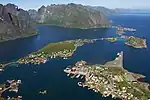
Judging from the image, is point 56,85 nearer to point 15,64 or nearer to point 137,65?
point 15,64

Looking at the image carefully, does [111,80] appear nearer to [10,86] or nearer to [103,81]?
[103,81]

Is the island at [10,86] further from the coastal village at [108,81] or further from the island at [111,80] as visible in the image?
the island at [111,80]

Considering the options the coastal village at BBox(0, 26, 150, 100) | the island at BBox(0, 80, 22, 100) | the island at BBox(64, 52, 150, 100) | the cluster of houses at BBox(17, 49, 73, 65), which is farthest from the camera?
the cluster of houses at BBox(17, 49, 73, 65)

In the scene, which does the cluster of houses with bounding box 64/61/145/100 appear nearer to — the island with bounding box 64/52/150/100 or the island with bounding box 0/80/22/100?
the island with bounding box 64/52/150/100

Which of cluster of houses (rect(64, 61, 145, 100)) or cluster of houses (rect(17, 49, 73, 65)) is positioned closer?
cluster of houses (rect(64, 61, 145, 100))

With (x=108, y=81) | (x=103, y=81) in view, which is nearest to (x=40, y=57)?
(x=103, y=81)

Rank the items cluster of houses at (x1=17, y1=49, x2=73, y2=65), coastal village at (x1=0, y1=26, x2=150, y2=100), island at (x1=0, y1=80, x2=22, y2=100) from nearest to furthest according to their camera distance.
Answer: coastal village at (x1=0, y1=26, x2=150, y2=100), island at (x1=0, y1=80, x2=22, y2=100), cluster of houses at (x1=17, y1=49, x2=73, y2=65)

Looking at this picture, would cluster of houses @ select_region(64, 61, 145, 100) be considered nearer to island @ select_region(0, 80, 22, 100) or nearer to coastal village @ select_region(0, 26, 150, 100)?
coastal village @ select_region(0, 26, 150, 100)

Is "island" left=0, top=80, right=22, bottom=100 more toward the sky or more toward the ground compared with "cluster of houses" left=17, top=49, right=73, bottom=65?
more toward the sky

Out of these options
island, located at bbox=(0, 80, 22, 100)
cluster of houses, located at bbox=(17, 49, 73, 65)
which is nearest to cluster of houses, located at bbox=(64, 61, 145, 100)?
cluster of houses, located at bbox=(17, 49, 73, 65)
